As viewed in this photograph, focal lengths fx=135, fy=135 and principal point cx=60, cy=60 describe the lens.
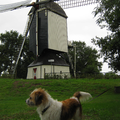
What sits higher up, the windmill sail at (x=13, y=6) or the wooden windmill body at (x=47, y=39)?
the windmill sail at (x=13, y=6)

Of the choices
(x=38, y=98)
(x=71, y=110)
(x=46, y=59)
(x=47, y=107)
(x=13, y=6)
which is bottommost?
(x=71, y=110)

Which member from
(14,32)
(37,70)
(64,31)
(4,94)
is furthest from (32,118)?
(14,32)

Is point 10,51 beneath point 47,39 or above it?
above

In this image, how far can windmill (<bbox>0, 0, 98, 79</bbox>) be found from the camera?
83.0 feet

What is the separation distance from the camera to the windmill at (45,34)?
996 inches

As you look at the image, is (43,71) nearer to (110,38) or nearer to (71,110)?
(110,38)

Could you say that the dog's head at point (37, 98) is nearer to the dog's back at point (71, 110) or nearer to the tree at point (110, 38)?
the dog's back at point (71, 110)

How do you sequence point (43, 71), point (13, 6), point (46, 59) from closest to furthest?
point (43, 71), point (46, 59), point (13, 6)

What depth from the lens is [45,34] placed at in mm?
25391

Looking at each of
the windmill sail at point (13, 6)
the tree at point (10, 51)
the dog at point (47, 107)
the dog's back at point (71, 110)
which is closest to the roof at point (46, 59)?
the windmill sail at point (13, 6)

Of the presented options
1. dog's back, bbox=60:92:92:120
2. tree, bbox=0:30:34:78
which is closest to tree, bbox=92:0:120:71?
dog's back, bbox=60:92:92:120

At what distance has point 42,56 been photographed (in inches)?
1059

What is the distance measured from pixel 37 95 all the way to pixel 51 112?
587 mm

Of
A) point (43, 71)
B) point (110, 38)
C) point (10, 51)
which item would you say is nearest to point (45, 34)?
point (43, 71)
